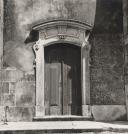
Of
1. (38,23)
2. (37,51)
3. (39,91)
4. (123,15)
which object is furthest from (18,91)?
→ (123,15)

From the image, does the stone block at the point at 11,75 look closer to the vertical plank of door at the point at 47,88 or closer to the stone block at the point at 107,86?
the vertical plank of door at the point at 47,88

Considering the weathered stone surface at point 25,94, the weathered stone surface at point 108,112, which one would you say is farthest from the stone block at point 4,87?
the weathered stone surface at point 108,112

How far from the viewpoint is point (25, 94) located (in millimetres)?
9562

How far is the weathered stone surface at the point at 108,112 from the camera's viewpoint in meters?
9.50

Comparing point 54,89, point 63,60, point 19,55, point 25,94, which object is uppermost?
point 19,55

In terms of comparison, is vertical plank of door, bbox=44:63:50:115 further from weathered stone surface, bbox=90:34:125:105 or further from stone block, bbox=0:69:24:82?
weathered stone surface, bbox=90:34:125:105

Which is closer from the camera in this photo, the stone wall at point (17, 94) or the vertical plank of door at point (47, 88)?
the stone wall at point (17, 94)

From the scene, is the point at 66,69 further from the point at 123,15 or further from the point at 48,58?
the point at 123,15

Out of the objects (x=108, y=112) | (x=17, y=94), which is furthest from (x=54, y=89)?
(x=108, y=112)

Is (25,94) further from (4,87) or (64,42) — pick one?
(64,42)

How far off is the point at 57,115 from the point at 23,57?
1931 mm

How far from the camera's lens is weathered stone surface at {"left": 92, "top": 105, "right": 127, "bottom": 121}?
31.2 feet

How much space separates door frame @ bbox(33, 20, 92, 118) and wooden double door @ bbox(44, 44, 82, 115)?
9.2 inches

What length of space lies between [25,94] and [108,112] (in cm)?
240
